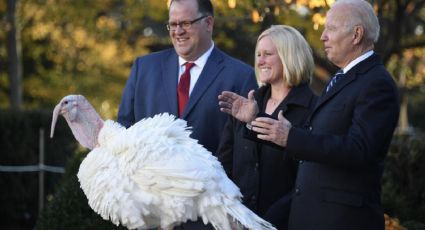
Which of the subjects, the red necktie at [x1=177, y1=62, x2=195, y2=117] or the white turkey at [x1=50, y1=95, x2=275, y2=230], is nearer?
the white turkey at [x1=50, y1=95, x2=275, y2=230]

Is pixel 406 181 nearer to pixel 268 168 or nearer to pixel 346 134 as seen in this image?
pixel 268 168

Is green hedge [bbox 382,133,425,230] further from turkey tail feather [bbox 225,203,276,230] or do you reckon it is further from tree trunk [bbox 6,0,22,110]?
tree trunk [bbox 6,0,22,110]

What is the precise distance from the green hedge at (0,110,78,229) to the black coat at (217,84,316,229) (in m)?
6.62

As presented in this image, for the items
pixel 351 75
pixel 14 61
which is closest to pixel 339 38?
pixel 351 75

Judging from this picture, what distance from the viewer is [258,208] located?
15.5 ft

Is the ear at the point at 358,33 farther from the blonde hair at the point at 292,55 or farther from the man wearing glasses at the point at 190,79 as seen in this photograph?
the man wearing glasses at the point at 190,79

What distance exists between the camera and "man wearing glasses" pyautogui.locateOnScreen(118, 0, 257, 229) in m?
5.14

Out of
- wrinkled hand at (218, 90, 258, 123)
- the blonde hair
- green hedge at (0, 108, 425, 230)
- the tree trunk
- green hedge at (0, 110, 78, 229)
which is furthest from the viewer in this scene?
the tree trunk

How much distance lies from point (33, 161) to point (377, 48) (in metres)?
5.33

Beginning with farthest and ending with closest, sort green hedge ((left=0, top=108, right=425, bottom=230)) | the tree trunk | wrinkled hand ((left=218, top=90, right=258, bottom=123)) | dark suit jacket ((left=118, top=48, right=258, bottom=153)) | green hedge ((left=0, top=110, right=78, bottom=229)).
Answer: the tree trunk < green hedge ((left=0, top=110, right=78, bottom=229)) < green hedge ((left=0, top=108, right=425, bottom=230)) < dark suit jacket ((left=118, top=48, right=258, bottom=153)) < wrinkled hand ((left=218, top=90, right=258, bottom=123))

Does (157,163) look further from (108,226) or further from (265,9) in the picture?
(265,9)

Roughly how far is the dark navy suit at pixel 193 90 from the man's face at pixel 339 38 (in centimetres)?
116

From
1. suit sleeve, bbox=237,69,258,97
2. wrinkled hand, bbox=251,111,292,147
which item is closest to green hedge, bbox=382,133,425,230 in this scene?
suit sleeve, bbox=237,69,258,97

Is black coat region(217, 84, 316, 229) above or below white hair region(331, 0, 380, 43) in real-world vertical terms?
below
